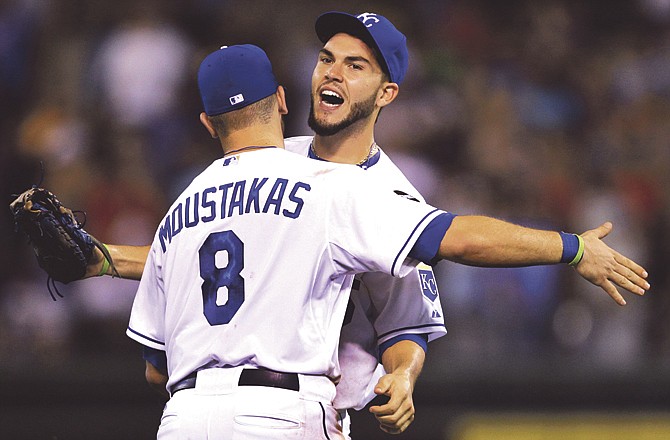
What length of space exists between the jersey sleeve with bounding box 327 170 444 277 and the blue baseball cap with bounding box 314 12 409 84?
0.91 meters

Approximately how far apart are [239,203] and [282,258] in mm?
256

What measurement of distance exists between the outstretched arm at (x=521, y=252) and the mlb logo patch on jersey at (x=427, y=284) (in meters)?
0.63

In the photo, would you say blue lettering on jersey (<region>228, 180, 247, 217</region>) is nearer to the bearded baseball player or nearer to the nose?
the bearded baseball player

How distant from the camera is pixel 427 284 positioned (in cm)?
462

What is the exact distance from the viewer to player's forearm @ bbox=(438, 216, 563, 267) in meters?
3.90

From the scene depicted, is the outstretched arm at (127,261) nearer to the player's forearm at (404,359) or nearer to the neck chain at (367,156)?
the neck chain at (367,156)

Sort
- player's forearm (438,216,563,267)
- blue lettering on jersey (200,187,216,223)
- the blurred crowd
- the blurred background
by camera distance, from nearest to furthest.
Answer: player's forearm (438,216,563,267) → blue lettering on jersey (200,187,216,223) → the blurred background → the blurred crowd

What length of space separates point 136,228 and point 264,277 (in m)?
4.64

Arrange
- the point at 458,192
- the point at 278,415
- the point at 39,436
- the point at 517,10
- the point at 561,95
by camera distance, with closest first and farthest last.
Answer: the point at 278,415, the point at 39,436, the point at 458,192, the point at 561,95, the point at 517,10

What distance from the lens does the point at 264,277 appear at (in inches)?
157

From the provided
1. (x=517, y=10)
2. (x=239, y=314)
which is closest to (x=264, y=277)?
(x=239, y=314)

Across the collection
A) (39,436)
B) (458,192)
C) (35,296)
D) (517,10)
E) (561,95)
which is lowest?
(39,436)

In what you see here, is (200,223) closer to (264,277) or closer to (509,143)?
(264,277)

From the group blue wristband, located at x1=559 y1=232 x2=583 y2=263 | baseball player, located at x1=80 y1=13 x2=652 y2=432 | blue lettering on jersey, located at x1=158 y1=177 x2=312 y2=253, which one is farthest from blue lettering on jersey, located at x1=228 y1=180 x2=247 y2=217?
blue wristband, located at x1=559 y1=232 x2=583 y2=263
